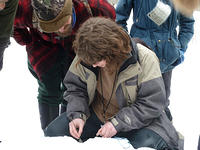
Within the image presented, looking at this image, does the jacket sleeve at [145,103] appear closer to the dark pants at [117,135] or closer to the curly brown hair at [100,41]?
the dark pants at [117,135]

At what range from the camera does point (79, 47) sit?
1132mm

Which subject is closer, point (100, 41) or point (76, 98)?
point (100, 41)

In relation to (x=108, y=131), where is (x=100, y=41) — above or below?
above

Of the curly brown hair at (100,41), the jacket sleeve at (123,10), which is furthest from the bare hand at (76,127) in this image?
the jacket sleeve at (123,10)

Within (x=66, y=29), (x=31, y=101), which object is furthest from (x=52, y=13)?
(x=31, y=101)

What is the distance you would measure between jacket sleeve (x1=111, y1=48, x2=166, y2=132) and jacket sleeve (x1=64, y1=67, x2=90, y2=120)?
0.58ft

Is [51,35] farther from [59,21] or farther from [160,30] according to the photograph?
[160,30]

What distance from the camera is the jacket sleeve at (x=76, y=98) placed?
1365 mm

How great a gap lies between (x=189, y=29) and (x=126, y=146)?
1.04 m

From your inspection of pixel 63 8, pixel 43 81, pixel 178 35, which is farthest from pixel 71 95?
pixel 178 35

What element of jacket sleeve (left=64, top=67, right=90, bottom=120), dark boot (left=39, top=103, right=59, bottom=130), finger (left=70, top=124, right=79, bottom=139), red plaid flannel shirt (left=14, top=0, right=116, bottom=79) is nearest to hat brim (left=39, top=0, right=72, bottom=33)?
red plaid flannel shirt (left=14, top=0, right=116, bottom=79)

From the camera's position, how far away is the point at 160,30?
5.57 feet

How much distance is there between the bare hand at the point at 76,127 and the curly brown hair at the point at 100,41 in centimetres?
34

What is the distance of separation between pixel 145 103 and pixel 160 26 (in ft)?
2.05
